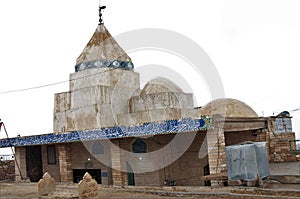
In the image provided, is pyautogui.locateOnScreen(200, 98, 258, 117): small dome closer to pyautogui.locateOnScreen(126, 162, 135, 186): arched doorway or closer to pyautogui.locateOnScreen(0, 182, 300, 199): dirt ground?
pyautogui.locateOnScreen(126, 162, 135, 186): arched doorway

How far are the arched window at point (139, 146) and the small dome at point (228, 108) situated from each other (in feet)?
9.88

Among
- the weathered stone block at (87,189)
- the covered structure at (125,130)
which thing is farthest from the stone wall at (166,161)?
the weathered stone block at (87,189)

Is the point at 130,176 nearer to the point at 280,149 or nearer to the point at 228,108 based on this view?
the point at 228,108

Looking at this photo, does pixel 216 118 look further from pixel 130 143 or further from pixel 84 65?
pixel 84 65

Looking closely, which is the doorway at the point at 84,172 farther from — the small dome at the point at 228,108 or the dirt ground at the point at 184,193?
the small dome at the point at 228,108

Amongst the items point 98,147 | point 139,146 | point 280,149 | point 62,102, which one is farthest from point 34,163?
point 280,149

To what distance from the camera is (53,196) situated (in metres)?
11.1

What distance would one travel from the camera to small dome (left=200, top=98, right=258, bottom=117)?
15398 millimetres

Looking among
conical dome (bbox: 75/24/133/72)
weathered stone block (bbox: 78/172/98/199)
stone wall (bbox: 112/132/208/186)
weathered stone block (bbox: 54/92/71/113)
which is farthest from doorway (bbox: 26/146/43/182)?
weathered stone block (bbox: 78/172/98/199)

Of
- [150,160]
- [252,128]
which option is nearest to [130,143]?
[150,160]

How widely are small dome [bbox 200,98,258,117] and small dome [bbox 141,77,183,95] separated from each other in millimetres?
2470

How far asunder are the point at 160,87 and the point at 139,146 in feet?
11.7

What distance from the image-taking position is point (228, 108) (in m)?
15.6

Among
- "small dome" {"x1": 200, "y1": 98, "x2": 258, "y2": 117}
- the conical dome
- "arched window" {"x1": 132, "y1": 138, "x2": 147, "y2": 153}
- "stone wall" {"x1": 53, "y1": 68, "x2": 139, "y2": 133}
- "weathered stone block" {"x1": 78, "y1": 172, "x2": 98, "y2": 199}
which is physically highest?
the conical dome
